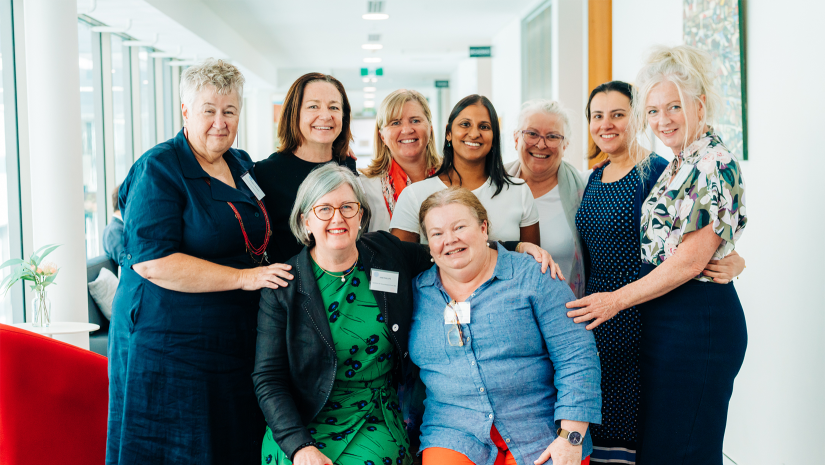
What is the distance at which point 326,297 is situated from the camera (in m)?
2.05

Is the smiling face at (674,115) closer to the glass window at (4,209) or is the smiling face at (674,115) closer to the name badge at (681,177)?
the name badge at (681,177)

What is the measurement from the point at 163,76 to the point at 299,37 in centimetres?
273

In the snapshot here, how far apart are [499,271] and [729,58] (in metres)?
2.07

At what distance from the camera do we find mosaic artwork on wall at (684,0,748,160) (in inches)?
119

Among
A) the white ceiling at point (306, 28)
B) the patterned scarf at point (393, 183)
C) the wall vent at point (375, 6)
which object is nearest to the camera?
the patterned scarf at point (393, 183)

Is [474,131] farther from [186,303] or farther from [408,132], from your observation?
[186,303]

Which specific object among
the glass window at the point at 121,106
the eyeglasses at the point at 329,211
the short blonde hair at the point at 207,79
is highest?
the glass window at the point at 121,106

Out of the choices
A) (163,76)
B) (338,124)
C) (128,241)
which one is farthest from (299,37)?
(128,241)

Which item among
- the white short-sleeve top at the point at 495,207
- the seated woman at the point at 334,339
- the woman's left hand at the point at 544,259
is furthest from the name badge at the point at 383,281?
the woman's left hand at the point at 544,259

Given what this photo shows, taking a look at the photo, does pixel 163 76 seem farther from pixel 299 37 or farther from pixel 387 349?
pixel 387 349

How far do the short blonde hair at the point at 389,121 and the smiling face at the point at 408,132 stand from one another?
2 cm

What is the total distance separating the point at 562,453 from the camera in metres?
1.90

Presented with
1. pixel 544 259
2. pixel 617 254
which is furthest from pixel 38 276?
pixel 617 254

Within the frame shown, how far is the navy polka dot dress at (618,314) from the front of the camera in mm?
2299
